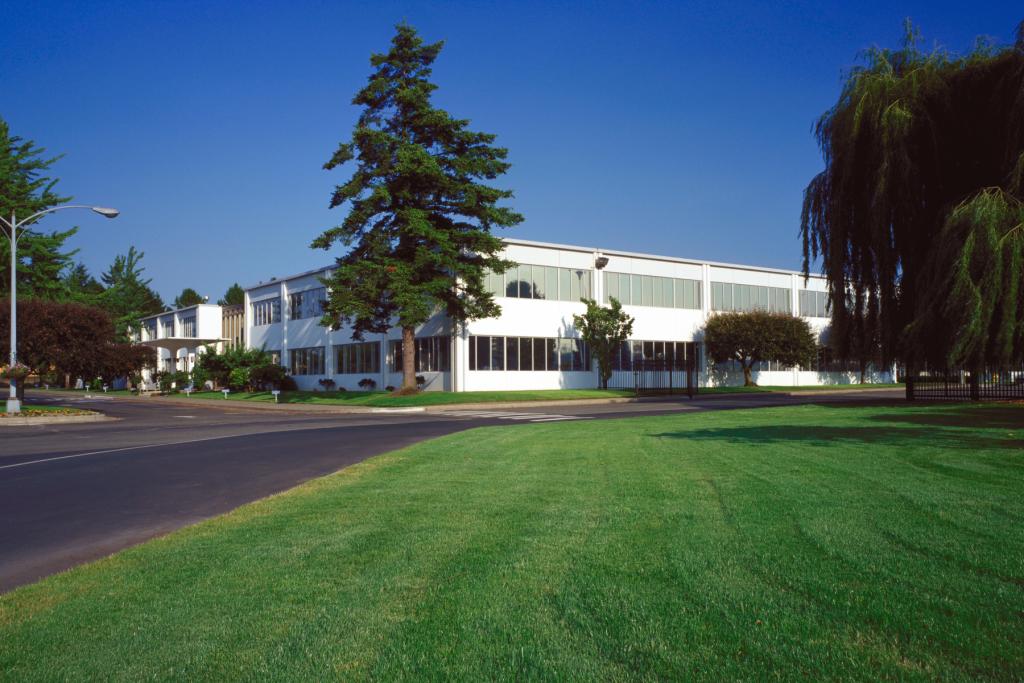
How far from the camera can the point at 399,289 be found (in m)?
37.6

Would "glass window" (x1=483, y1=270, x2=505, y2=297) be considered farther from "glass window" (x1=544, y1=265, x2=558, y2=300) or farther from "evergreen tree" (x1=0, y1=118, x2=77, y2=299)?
"evergreen tree" (x1=0, y1=118, x2=77, y2=299)

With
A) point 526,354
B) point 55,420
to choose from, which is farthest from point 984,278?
point 526,354

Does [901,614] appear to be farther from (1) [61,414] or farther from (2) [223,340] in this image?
(2) [223,340]

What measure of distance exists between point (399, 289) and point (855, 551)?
32958 mm

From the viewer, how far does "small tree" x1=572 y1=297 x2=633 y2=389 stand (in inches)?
1813

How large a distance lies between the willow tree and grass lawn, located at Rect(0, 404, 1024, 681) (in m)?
4.69

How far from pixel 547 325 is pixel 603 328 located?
12.1 ft

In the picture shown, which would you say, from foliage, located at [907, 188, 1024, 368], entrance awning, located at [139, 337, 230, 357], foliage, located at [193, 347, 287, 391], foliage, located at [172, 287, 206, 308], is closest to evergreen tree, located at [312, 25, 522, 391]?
foliage, located at [193, 347, 287, 391]

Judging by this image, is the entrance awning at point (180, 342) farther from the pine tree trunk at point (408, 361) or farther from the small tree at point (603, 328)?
the small tree at point (603, 328)

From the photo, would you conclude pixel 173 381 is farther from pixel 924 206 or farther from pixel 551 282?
pixel 924 206

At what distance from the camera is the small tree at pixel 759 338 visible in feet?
174

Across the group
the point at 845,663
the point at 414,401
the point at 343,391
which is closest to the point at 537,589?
the point at 845,663

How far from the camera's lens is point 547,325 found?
1887 inches

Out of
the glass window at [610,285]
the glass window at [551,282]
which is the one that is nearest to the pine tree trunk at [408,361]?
the glass window at [551,282]
